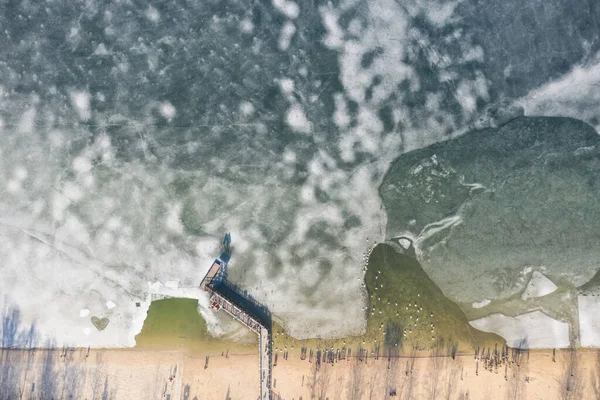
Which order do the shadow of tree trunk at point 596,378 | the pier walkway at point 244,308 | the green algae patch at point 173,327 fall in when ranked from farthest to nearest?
the green algae patch at point 173,327
the shadow of tree trunk at point 596,378
the pier walkway at point 244,308

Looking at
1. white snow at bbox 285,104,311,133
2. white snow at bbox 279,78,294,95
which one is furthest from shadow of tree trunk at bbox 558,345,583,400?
white snow at bbox 279,78,294,95

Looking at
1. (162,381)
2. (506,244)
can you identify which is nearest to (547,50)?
(506,244)

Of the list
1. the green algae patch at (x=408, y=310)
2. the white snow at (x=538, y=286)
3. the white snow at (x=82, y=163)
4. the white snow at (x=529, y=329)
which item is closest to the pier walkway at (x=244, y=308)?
the green algae patch at (x=408, y=310)

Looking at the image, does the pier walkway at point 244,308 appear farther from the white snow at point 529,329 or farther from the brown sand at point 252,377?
the white snow at point 529,329

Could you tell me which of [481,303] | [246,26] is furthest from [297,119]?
[481,303]

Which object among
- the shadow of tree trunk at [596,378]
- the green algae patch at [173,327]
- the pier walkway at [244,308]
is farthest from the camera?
the green algae patch at [173,327]

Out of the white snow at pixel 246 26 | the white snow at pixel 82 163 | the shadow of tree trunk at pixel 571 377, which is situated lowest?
the shadow of tree trunk at pixel 571 377

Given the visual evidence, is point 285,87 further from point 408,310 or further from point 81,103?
point 408,310
